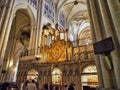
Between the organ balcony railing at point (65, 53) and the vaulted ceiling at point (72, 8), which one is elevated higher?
the vaulted ceiling at point (72, 8)

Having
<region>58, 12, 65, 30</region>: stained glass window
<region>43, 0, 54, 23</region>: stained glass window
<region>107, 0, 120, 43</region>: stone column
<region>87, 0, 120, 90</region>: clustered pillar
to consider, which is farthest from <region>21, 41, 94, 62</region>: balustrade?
<region>58, 12, 65, 30</region>: stained glass window

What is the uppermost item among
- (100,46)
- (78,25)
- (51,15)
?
(78,25)

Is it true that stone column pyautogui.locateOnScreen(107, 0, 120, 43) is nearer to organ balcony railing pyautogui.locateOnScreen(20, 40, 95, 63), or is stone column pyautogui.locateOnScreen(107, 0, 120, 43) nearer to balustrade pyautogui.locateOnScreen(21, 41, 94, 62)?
balustrade pyautogui.locateOnScreen(21, 41, 94, 62)

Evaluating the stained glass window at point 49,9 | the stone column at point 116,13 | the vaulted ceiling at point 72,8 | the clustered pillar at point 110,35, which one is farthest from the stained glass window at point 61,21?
the stone column at point 116,13

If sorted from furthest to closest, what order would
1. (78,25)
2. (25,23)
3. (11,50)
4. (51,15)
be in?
1. (78,25)
2. (51,15)
3. (25,23)
4. (11,50)

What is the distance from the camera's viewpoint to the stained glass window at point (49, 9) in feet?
55.2

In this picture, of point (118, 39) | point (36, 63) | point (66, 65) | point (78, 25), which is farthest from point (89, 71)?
point (78, 25)

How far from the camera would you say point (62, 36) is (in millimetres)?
12867

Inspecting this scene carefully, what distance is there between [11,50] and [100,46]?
13.1m

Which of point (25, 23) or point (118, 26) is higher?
point (25, 23)

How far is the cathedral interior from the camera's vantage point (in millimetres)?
3900

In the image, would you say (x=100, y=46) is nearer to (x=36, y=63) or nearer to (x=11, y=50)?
(x=36, y=63)

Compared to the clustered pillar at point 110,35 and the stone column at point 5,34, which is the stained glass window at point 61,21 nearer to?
the stone column at point 5,34

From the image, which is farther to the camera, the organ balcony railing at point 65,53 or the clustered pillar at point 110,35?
the organ balcony railing at point 65,53
